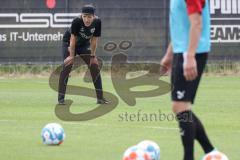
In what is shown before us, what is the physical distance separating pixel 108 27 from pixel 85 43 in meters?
9.91

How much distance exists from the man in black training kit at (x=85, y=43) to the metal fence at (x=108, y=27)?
9188 millimetres

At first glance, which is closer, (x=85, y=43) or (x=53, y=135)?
(x=53, y=135)

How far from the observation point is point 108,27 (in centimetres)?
2775

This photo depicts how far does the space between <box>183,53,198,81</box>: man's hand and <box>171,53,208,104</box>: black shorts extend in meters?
0.20

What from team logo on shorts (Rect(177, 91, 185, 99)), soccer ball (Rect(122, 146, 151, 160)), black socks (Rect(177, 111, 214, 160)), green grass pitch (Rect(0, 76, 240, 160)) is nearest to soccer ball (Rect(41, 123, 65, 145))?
green grass pitch (Rect(0, 76, 240, 160))

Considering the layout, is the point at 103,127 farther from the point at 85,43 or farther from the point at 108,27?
the point at 108,27

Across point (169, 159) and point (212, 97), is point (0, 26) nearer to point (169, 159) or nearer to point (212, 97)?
point (212, 97)

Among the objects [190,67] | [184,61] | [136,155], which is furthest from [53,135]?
[190,67]

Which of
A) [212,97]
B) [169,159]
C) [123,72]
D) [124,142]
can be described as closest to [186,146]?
[169,159]

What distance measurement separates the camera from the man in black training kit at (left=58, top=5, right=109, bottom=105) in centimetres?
1741

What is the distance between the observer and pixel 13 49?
27484 millimetres

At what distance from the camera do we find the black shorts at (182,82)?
8.52 meters

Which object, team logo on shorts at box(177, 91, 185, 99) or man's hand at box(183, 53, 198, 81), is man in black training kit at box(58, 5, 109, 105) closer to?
team logo on shorts at box(177, 91, 185, 99)

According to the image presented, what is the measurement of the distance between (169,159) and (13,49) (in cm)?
1806
